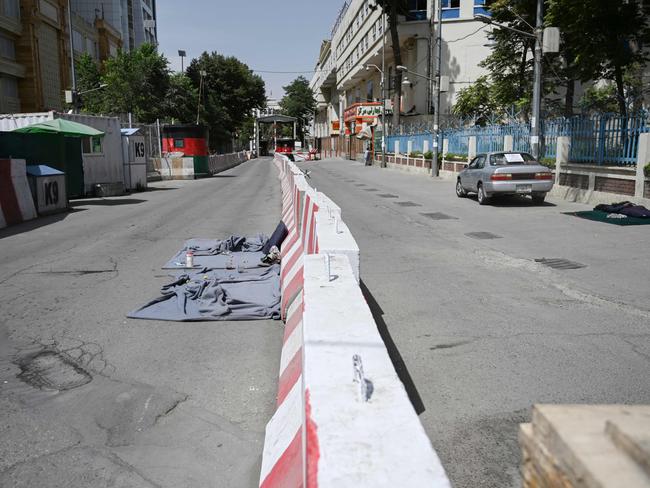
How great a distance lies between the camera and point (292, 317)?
4848 mm

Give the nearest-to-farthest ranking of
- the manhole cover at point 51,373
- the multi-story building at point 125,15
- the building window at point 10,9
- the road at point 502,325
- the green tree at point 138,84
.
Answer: the road at point 502,325 < the manhole cover at point 51,373 < the green tree at point 138,84 < the building window at point 10,9 < the multi-story building at point 125,15

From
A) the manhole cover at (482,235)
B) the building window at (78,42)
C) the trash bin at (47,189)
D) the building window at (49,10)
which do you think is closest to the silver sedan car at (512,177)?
the manhole cover at (482,235)

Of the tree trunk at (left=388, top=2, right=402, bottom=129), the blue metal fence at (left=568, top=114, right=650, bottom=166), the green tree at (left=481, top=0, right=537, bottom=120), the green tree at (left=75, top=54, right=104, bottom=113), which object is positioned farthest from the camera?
the green tree at (left=75, top=54, right=104, bottom=113)

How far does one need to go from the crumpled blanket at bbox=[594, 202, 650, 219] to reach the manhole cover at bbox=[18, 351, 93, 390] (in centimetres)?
1328

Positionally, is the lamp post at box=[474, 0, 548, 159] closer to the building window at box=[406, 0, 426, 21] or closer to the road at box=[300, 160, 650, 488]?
the road at box=[300, 160, 650, 488]

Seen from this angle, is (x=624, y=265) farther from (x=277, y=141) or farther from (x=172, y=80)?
(x=277, y=141)

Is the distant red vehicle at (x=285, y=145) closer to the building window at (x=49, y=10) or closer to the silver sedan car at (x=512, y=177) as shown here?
the building window at (x=49, y=10)

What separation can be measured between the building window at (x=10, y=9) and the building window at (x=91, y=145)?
27.7m

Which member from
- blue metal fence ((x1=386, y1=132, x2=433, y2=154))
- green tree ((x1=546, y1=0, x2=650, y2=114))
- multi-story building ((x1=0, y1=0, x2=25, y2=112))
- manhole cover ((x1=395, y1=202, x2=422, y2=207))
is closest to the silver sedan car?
manhole cover ((x1=395, y1=202, x2=422, y2=207))

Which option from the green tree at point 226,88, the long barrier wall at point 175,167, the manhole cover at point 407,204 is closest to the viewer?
the manhole cover at point 407,204

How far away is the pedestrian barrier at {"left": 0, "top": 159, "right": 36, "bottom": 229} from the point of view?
14.1 meters

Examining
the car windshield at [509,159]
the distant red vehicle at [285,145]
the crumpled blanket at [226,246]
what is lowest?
the crumpled blanket at [226,246]

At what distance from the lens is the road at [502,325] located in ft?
12.6

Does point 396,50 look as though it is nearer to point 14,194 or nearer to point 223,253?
point 14,194
